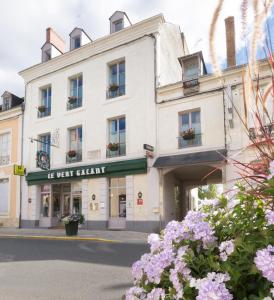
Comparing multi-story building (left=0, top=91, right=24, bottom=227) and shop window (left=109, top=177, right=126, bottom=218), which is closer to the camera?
shop window (left=109, top=177, right=126, bottom=218)

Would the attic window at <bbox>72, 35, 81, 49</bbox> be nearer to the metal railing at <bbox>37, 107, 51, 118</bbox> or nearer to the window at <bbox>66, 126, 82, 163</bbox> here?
the metal railing at <bbox>37, 107, 51, 118</bbox>

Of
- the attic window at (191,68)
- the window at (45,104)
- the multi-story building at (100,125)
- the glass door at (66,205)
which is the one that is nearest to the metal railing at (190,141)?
the multi-story building at (100,125)

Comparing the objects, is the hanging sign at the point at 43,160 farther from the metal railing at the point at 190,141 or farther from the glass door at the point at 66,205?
the metal railing at the point at 190,141

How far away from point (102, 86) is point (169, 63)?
3723mm

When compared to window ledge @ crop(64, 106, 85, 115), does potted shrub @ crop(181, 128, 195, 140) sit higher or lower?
lower

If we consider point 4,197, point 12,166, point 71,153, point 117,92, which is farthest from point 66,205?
point 117,92

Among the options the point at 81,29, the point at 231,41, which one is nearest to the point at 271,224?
the point at 231,41

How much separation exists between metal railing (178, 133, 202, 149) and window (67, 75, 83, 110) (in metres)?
6.61

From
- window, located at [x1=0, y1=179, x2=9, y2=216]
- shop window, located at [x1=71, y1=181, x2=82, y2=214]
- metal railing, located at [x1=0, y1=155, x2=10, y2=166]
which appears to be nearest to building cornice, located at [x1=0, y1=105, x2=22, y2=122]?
metal railing, located at [x1=0, y1=155, x2=10, y2=166]

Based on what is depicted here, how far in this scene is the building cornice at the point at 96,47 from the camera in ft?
57.5

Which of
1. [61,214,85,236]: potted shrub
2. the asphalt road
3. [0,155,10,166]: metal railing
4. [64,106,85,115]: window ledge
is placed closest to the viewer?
the asphalt road

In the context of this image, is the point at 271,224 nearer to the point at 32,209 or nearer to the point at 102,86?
the point at 102,86

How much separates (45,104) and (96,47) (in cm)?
490

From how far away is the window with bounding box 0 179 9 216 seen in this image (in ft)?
70.3
